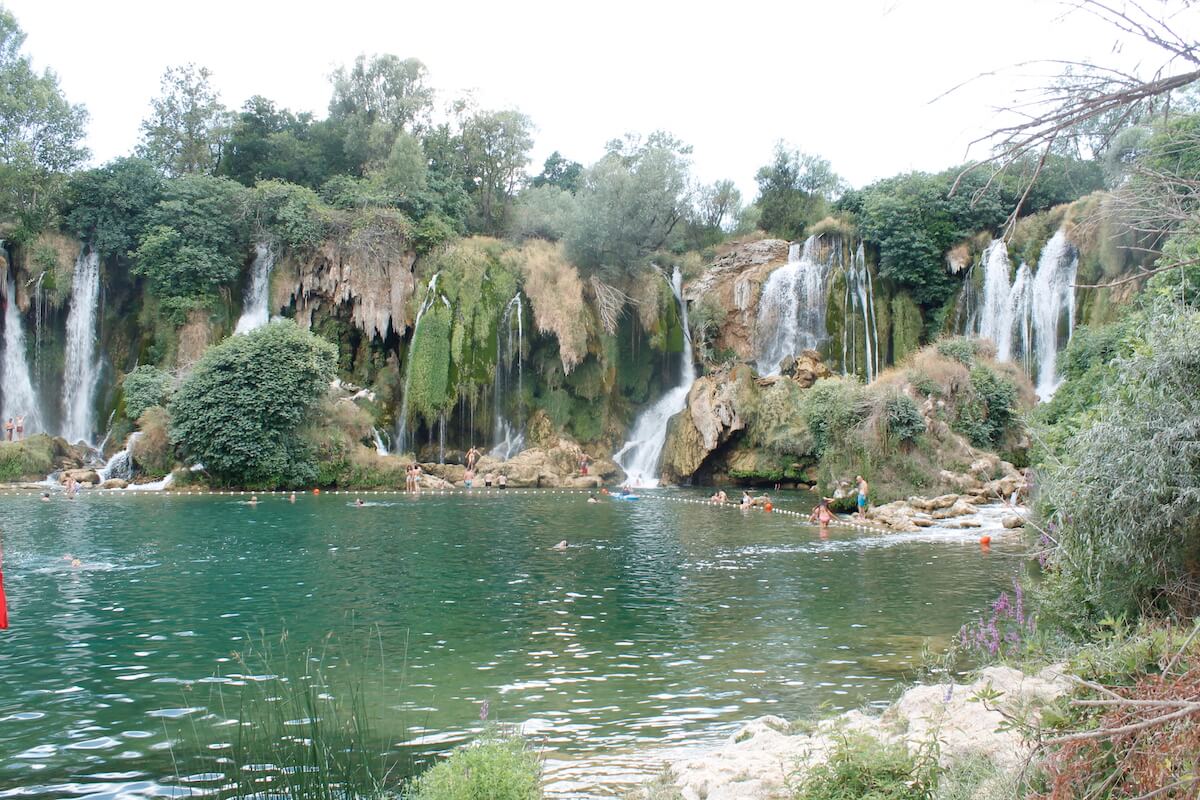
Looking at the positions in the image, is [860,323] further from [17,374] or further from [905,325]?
[17,374]

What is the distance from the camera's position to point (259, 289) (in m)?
41.8

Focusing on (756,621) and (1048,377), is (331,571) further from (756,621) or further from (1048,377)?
(1048,377)

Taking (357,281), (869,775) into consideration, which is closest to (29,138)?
(357,281)

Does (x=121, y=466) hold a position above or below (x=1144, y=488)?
above

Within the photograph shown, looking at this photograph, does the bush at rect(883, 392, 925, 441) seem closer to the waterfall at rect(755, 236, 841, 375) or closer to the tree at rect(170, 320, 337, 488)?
the waterfall at rect(755, 236, 841, 375)

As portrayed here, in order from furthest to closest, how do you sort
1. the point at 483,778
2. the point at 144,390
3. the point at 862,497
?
the point at 144,390
the point at 862,497
the point at 483,778

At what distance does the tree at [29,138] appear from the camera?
131 ft

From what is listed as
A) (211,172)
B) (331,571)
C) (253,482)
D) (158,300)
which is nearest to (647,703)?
(331,571)

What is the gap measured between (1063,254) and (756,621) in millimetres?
27038

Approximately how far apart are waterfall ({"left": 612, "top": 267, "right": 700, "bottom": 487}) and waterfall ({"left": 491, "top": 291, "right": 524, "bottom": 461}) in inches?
175

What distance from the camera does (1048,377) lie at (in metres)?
33.9

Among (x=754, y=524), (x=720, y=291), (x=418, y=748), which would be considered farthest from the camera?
(x=720, y=291)

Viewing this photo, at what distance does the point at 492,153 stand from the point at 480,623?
142 feet

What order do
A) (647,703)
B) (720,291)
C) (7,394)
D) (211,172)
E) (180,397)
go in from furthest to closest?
1. (211,172)
2. (720,291)
3. (7,394)
4. (180,397)
5. (647,703)
